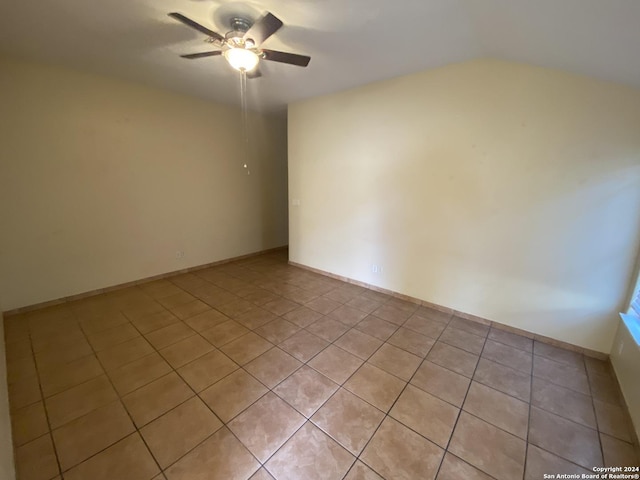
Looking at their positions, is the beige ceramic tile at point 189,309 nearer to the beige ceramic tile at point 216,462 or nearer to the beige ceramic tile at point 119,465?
the beige ceramic tile at point 119,465

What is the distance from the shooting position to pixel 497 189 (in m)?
2.51

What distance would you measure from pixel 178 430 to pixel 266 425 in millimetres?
514

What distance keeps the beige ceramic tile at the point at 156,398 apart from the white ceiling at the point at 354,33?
2.66 metres

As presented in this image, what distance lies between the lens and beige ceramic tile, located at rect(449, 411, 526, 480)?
1348 millimetres

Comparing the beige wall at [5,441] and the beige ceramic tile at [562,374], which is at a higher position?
the beige wall at [5,441]

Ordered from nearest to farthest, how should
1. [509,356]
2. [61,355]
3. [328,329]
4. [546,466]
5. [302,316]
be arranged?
[546,466] < [61,355] < [509,356] < [328,329] < [302,316]

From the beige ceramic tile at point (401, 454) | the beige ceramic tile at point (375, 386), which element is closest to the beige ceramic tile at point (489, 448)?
the beige ceramic tile at point (401, 454)

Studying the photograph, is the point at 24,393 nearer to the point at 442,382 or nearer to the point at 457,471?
the point at 457,471

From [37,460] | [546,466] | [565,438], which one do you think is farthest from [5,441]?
[565,438]

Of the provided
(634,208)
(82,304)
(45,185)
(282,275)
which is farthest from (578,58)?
(82,304)

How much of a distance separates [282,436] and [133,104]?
4.05 metres

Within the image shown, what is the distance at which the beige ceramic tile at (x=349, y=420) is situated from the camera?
148cm

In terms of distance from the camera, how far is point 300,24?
1.95 metres

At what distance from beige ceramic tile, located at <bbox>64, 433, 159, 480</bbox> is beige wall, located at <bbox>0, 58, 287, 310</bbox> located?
2.61 meters
